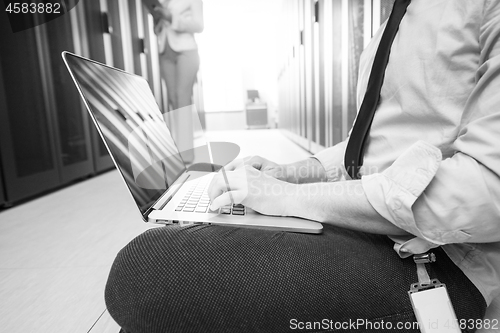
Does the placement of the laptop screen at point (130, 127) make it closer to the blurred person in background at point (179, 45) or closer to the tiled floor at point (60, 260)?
the blurred person in background at point (179, 45)

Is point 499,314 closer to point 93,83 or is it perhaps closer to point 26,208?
point 93,83

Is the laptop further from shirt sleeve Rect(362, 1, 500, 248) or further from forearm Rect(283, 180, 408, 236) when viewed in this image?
shirt sleeve Rect(362, 1, 500, 248)

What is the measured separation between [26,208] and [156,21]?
58.8 inches

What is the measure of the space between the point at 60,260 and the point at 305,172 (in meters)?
0.79

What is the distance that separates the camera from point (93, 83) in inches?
22.0

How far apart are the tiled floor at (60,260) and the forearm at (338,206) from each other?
1.48ft

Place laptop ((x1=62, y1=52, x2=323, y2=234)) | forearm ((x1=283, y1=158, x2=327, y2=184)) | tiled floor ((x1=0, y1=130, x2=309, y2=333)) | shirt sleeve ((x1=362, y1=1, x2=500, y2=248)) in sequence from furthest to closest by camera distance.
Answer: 1. forearm ((x1=283, y1=158, x2=327, y2=184))
2. tiled floor ((x1=0, y1=130, x2=309, y2=333))
3. laptop ((x1=62, y1=52, x2=323, y2=234))
4. shirt sleeve ((x1=362, y1=1, x2=500, y2=248))

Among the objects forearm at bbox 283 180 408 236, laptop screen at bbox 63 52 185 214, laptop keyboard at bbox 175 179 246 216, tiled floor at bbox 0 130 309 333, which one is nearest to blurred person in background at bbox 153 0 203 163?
laptop screen at bbox 63 52 185 214

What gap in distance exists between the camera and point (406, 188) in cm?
41

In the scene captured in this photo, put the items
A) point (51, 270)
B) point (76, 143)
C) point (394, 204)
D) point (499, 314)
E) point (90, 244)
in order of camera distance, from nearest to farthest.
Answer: point (394, 204)
point (499, 314)
point (51, 270)
point (90, 244)
point (76, 143)

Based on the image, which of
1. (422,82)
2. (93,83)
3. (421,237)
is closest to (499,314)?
(421,237)

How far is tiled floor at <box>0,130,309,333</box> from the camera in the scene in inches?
24.9

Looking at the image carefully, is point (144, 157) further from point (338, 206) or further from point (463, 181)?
point (463, 181)

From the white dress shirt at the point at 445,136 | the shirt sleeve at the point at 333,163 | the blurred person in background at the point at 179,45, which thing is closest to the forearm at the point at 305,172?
the shirt sleeve at the point at 333,163
